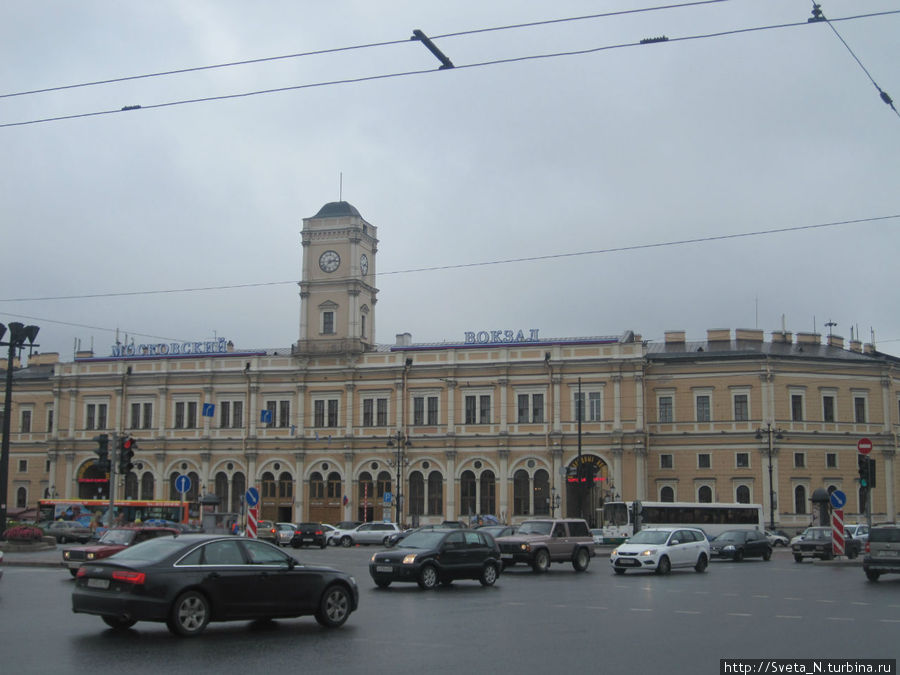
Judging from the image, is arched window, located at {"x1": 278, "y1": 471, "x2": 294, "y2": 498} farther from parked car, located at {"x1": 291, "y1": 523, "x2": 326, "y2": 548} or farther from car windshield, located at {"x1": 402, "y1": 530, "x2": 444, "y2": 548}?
car windshield, located at {"x1": 402, "y1": 530, "x2": 444, "y2": 548}

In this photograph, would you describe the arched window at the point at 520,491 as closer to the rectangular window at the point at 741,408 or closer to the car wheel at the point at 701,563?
the rectangular window at the point at 741,408

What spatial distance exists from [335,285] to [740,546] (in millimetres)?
40757

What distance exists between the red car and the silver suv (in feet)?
61.9

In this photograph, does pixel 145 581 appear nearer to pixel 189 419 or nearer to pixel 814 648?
pixel 814 648

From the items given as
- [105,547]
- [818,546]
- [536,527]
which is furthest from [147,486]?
[818,546]

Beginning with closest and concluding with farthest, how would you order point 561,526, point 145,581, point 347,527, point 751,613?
point 145,581 → point 751,613 → point 561,526 → point 347,527

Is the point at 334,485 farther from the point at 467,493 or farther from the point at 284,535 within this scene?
the point at 284,535

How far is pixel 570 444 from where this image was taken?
226 ft

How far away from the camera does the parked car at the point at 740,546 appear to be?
42531 millimetres

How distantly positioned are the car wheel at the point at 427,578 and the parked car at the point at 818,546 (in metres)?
21.9

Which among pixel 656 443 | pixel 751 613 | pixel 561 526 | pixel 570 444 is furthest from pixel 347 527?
pixel 751 613

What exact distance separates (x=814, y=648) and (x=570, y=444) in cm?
5520

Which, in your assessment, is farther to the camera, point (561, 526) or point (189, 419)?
point (189, 419)

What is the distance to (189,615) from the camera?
14352 mm
